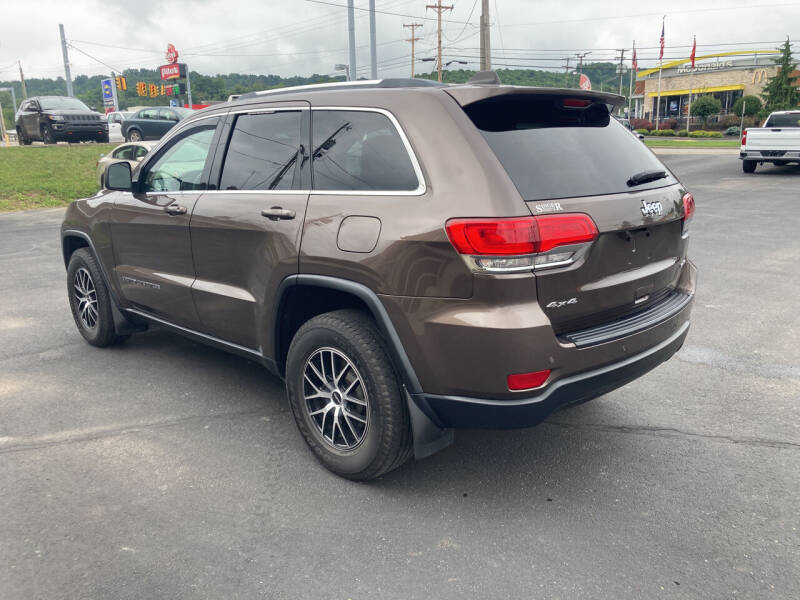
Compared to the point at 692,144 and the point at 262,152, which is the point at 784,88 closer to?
the point at 692,144

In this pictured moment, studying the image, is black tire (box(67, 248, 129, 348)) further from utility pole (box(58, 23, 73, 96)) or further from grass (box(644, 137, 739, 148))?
utility pole (box(58, 23, 73, 96))

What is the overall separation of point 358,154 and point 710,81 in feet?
267

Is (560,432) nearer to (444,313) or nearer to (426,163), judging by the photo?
(444,313)

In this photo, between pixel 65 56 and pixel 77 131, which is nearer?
pixel 77 131

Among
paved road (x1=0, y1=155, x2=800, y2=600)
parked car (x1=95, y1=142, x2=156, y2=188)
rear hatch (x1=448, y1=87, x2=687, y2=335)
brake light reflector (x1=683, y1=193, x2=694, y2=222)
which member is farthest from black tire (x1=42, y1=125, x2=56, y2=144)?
brake light reflector (x1=683, y1=193, x2=694, y2=222)

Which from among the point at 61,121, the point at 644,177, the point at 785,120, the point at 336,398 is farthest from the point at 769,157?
the point at 61,121

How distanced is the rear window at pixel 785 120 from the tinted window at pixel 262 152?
19.7m

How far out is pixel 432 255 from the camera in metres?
2.79

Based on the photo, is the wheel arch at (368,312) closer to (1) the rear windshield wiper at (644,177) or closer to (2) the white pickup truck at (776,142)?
(1) the rear windshield wiper at (644,177)

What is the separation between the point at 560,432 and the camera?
12.6 ft

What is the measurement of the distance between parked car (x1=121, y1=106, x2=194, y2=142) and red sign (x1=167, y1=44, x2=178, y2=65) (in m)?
52.5

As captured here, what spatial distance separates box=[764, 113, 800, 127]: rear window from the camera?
19359 millimetres

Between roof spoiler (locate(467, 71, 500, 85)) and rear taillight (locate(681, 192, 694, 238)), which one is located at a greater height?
roof spoiler (locate(467, 71, 500, 85))

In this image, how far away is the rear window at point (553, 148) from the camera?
9.48 feet
